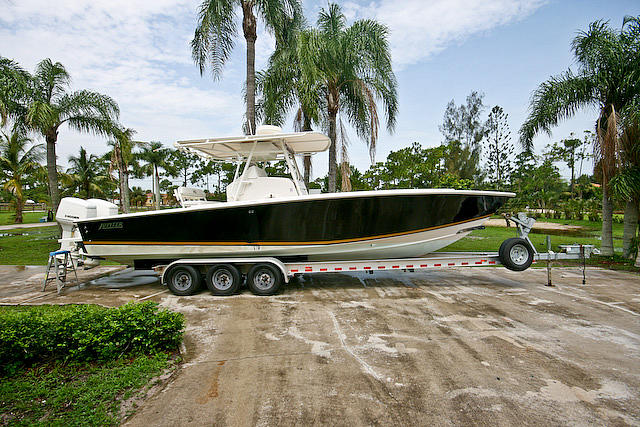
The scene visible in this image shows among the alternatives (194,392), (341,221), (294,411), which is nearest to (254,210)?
(341,221)

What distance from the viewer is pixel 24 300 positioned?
21.0ft

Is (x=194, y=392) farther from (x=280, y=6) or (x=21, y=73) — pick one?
(x=21, y=73)

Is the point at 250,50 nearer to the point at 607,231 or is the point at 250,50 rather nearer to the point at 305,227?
the point at 305,227

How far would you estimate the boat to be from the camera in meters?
6.18

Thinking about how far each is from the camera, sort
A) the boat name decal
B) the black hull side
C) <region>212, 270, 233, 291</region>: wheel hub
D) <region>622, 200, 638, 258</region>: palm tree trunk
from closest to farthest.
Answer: the black hull side < <region>212, 270, 233, 291</region>: wheel hub < the boat name decal < <region>622, 200, 638, 258</region>: palm tree trunk

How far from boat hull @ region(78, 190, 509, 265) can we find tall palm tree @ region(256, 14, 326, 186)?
563 centimetres

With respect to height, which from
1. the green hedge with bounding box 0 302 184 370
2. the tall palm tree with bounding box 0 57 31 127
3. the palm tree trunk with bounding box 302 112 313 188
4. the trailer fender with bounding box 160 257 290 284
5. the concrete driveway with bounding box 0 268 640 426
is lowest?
the concrete driveway with bounding box 0 268 640 426

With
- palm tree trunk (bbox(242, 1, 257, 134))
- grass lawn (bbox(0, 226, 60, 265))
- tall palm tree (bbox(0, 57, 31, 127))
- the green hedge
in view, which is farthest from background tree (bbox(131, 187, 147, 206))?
the green hedge

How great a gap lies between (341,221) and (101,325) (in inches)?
153

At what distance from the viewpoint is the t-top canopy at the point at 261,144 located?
266 inches

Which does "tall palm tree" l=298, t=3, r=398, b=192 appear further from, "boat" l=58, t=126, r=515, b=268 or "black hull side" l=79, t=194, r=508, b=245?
"black hull side" l=79, t=194, r=508, b=245

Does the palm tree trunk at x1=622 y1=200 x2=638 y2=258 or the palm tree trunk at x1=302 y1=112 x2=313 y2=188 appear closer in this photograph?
the palm tree trunk at x1=622 y1=200 x2=638 y2=258

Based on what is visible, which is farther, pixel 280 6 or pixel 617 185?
pixel 280 6

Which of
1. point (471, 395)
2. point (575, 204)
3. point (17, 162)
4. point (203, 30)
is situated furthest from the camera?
point (17, 162)
